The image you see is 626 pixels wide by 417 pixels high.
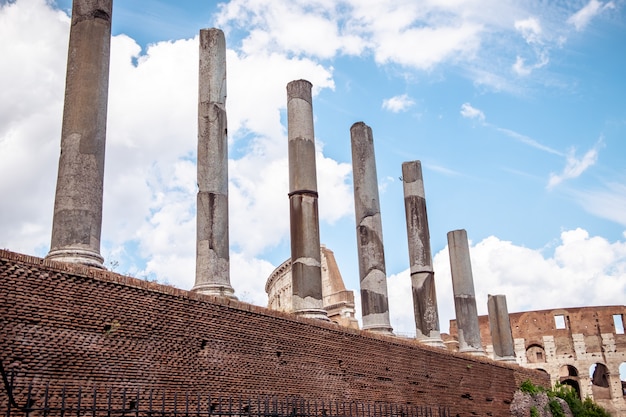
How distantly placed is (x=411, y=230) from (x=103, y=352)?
39.1 feet

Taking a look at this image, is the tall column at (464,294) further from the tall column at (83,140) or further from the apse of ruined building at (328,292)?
the tall column at (83,140)

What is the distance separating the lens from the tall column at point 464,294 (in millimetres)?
19438

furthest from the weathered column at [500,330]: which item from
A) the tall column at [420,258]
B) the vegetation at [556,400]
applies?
the tall column at [420,258]

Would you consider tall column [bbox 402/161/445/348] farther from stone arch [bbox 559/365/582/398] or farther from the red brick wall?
stone arch [bbox 559/365/582/398]

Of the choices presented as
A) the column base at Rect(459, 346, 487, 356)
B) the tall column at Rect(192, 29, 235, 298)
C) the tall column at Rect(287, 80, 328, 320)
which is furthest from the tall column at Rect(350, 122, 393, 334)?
the tall column at Rect(192, 29, 235, 298)

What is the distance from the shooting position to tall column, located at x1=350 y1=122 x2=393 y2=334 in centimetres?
1611

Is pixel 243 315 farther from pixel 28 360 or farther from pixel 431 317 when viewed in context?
pixel 431 317

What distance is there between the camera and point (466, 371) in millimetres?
17031

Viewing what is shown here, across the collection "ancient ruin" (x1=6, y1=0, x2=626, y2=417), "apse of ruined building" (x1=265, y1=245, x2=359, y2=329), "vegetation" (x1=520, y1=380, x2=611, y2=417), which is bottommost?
"vegetation" (x1=520, y1=380, x2=611, y2=417)

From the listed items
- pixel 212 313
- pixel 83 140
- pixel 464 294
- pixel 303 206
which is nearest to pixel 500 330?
pixel 464 294

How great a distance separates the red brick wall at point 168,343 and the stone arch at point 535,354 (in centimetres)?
2803

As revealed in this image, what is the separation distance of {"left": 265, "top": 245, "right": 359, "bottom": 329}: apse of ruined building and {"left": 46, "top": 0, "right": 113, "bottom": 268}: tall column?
1501 cm

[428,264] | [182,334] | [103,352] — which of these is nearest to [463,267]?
[428,264]

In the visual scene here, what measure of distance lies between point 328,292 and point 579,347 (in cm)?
1875
